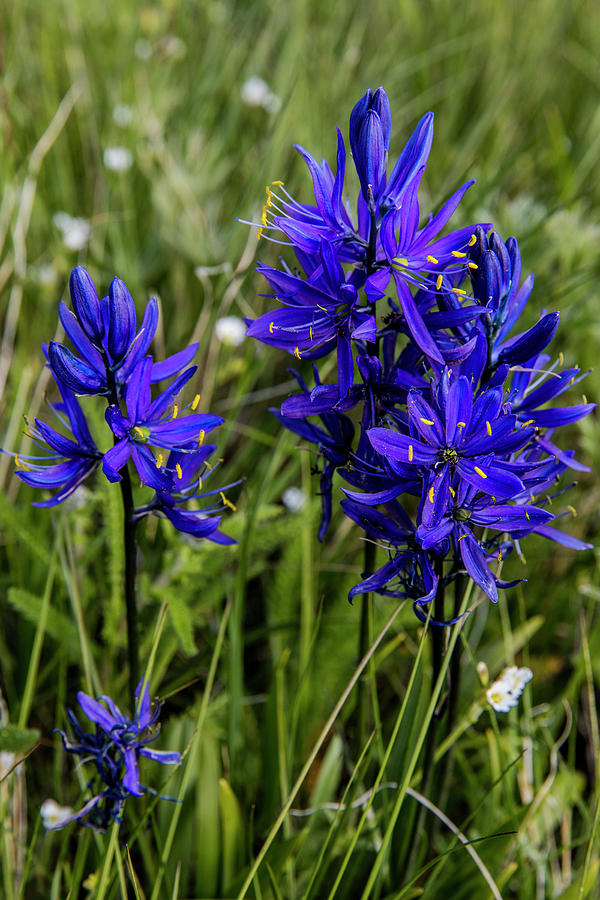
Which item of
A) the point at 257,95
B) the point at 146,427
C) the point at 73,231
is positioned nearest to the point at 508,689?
the point at 146,427

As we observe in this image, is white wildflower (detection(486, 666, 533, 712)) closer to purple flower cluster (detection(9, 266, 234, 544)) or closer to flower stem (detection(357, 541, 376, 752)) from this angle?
flower stem (detection(357, 541, 376, 752))

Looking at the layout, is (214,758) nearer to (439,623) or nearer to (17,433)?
(439,623)

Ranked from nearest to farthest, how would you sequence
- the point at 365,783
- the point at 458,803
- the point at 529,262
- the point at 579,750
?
the point at 365,783
the point at 458,803
the point at 579,750
the point at 529,262

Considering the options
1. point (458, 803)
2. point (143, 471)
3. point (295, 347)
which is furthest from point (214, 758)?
point (295, 347)

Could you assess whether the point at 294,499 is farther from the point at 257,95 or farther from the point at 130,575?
the point at 257,95

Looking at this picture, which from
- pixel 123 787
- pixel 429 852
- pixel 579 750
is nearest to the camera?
pixel 123 787

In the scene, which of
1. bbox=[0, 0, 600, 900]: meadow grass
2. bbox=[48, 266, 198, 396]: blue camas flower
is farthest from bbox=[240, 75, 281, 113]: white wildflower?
bbox=[48, 266, 198, 396]: blue camas flower
